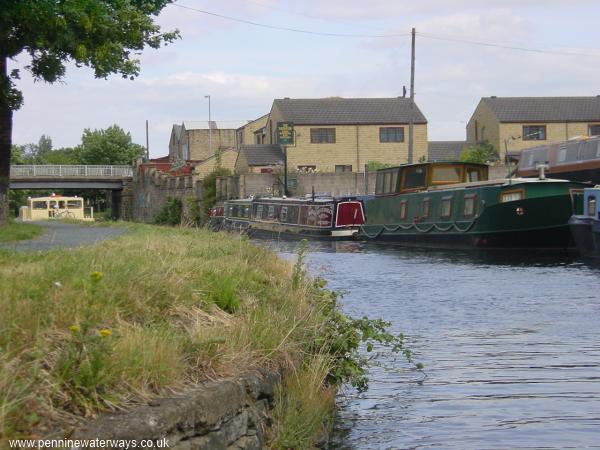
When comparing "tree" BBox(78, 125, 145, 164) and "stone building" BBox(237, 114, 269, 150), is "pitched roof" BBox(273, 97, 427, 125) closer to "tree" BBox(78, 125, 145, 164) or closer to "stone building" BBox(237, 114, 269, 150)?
"stone building" BBox(237, 114, 269, 150)

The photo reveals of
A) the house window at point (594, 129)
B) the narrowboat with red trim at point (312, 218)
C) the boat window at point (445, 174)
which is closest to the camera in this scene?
the boat window at point (445, 174)

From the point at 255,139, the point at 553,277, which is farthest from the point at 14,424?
the point at 255,139

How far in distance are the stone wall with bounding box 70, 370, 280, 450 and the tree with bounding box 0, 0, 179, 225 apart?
15.7 meters

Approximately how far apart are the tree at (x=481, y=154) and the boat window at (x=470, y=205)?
26.2 metres

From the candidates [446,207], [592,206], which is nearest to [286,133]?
[446,207]

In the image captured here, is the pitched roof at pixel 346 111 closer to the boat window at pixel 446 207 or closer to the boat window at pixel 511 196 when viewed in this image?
the boat window at pixel 446 207

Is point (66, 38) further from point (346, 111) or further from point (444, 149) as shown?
point (444, 149)

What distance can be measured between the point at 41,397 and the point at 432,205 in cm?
3226

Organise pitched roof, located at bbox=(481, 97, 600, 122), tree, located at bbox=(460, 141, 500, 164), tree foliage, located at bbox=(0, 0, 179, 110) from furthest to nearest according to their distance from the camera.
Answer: pitched roof, located at bbox=(481, 97, 600, 122)
tree, located at bbox=(460, 141, 500, 164)
tree foliage, located at bbox=(0, 0, 179, 110)

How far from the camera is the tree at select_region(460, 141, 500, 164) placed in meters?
64.9

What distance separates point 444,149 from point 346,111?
37.1ft

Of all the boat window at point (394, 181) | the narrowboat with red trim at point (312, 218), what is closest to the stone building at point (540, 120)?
the narrowboat with red trim at point (312, 218)

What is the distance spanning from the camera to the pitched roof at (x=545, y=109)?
244 feet

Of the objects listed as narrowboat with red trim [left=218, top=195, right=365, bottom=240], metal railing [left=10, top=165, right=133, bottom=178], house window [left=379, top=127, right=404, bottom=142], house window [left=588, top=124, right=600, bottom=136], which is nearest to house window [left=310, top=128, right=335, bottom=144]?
house window [left=379, top=127, right=404, bottom=142]
